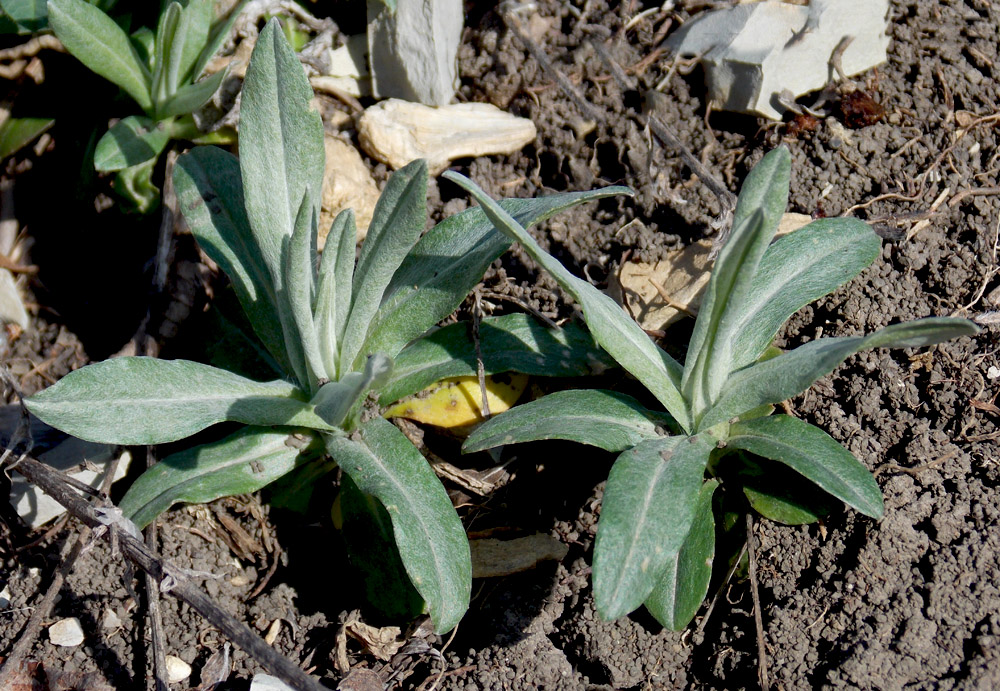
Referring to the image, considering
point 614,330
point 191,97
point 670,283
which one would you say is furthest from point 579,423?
point 191,97

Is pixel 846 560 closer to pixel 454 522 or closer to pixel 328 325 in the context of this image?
pixel 454 522

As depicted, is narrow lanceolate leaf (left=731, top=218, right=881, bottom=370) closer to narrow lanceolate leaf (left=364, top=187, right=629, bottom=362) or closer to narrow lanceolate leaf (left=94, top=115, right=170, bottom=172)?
narrow lanceolate leaf (left=364, top=187, right=629, bottom=362)

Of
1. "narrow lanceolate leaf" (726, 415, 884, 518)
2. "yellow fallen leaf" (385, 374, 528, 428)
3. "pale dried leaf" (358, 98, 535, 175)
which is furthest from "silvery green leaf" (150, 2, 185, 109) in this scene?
"narrow lanceolate leaf" (726, 415, 884, 518)

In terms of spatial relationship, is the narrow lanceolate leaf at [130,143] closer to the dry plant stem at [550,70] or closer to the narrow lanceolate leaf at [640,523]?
the dry plant stem at [550,70]

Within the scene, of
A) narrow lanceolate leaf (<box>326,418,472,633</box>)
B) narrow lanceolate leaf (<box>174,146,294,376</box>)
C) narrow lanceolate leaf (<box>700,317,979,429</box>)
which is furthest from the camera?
narrow lanceolate leaf (<box>174,146,294,376</box>)

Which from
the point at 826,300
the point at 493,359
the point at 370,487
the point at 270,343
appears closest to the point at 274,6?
the point at 270,343

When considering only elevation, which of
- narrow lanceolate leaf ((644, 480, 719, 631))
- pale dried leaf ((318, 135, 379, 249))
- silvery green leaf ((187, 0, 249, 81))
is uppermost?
silvery green leaf ((187, 0, 249, 81))

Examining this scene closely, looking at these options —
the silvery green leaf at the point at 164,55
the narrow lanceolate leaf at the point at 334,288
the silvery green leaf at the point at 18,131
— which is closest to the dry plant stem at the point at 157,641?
the narrow lanceolate leaf at the point at 334,288
